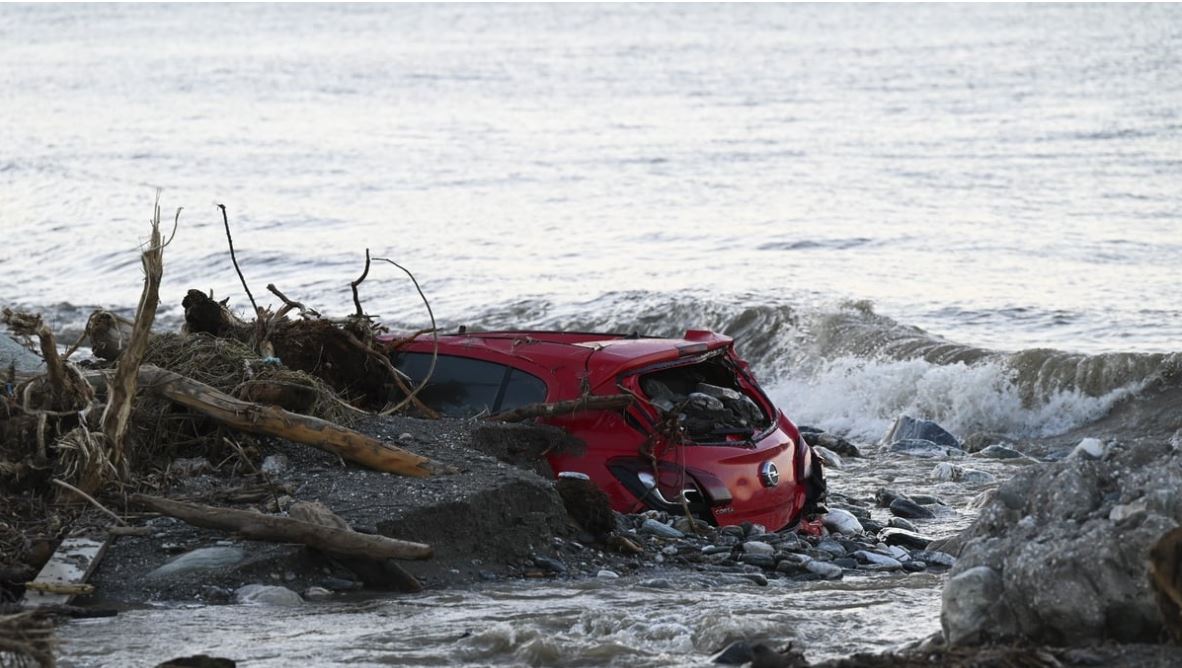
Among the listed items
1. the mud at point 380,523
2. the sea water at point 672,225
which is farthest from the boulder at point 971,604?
the mud at point 380,523

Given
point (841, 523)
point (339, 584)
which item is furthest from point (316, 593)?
point (841, 523)

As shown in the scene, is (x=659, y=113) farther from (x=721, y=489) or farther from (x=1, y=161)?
(x=721, y=489)

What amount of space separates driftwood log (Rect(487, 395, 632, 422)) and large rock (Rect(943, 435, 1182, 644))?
294 cm

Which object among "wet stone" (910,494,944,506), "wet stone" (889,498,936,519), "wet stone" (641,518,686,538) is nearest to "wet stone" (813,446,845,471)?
"wet stone" (910,494,944,506)

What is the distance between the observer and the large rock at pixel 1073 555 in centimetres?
556

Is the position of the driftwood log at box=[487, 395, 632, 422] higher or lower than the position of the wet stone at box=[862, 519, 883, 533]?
higher

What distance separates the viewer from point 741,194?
102ft

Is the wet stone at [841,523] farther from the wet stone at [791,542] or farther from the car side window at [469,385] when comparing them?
the car side window at [469,385]

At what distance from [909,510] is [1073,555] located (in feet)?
19.4

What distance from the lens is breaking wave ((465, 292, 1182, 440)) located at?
16.5m

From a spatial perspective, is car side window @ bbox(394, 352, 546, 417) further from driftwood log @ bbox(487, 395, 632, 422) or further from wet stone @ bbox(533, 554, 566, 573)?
wet stone @ bbox(533, 554, 566, 573)

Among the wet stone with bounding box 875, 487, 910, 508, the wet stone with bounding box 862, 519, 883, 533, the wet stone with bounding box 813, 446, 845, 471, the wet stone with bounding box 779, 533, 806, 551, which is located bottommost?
the wet stone with bounding box 813, 446, 845, 471

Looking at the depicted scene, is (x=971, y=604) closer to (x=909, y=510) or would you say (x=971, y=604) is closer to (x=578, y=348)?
(x=578, y=348)

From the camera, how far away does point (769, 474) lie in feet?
30.0
